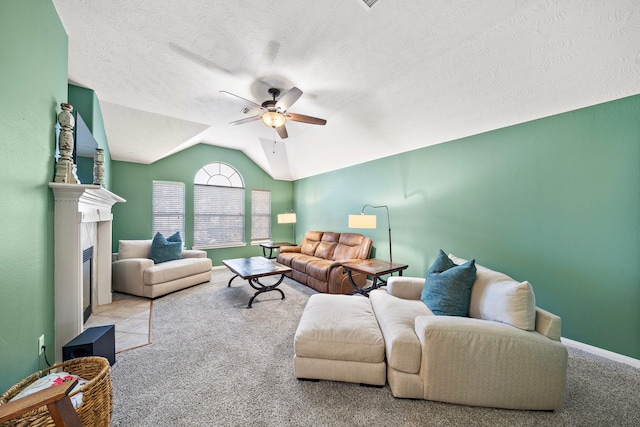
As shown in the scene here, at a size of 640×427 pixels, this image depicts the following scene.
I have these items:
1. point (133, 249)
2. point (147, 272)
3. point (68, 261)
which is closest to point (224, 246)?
point (133, 249)

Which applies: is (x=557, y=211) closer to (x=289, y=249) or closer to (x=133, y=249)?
(x=289, y=249)

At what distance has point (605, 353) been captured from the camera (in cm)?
212

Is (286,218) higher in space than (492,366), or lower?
higher

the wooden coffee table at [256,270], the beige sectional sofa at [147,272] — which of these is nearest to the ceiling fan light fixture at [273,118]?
the wooden coffee table at [256,270]

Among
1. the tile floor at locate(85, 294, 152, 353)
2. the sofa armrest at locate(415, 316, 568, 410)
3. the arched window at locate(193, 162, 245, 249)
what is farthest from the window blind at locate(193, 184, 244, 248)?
the sofa armrest at locate(415, 316, 568, 410)

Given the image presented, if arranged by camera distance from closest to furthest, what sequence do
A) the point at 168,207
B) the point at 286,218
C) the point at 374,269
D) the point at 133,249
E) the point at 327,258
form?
the point at 374,269
the point at 133,249
the point at 327,258
the point at 168,207
the point at 286,218

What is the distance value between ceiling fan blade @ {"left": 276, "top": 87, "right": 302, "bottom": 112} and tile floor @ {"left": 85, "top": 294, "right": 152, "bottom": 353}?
9.42 ft

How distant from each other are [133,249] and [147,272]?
885 mm

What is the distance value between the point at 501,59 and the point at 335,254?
361 cm

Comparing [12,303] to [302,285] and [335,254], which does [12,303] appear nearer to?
[302,285]

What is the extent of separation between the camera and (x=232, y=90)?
9.38 feet

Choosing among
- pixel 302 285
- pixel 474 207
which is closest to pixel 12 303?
pixel 302 285

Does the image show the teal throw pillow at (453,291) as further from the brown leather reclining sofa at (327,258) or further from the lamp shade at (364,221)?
the brown leather reclining sofa at (327,258)

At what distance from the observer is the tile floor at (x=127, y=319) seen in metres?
2.33
